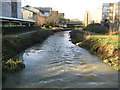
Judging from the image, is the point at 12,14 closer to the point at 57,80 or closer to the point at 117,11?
the point at 57,80

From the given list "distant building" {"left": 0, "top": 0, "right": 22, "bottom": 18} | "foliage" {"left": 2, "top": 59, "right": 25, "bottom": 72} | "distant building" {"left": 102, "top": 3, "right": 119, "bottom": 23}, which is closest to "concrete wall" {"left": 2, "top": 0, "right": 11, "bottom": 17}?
"distant building" {"left": 0, "top": 0, "right": 22, "bottom": 18}

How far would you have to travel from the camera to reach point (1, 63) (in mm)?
9305

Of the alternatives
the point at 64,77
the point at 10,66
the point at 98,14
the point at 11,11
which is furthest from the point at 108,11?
the point at 10,66

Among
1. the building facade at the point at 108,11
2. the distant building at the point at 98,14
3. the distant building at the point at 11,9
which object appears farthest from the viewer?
the building facade at the point at 108,11

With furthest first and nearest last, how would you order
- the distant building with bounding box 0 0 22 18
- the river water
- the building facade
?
1. the building facade
2. the distant building with bounding box 0 0 22 18
3. the river water

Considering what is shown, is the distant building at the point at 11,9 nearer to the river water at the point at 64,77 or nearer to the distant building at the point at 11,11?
the distant building at the point at 11,11

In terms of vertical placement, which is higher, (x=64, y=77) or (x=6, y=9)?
(x=6, y=9)

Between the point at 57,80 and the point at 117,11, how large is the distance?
71549 mm

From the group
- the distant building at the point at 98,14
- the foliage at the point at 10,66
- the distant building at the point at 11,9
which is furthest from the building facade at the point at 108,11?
the foliage at the point at 10,66

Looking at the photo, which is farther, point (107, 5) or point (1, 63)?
point (107, 5)

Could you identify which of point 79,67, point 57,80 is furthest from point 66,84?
point 79,67

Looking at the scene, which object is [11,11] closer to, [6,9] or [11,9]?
[11,9]

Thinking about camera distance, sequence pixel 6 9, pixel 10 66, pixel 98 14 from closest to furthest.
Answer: pixel 10 66, pixel 6 9, pixel 98 14

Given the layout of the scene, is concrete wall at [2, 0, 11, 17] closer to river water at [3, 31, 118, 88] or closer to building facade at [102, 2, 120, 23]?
river water at [3, 31, 118, 88]
